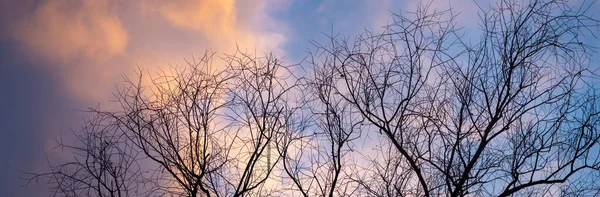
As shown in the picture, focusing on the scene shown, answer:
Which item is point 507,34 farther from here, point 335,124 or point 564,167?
point 335,124

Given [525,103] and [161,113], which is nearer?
[525,103]

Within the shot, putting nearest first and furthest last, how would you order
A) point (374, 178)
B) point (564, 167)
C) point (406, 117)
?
A: point (564, 167) < point (406, 117) < point (374, 178)

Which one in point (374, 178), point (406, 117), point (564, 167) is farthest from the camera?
point (374, 178)

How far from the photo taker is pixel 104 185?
23.1 feet

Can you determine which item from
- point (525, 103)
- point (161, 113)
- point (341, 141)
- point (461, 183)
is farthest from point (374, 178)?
point (161, 113)

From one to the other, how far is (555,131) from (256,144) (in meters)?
3.14

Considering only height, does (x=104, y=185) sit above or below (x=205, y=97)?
below

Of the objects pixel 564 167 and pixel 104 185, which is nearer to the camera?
pixel 564 167

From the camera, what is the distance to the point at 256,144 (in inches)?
264

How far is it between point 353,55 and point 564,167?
2.41 metres

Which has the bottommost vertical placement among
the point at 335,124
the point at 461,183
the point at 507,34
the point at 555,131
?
the point at 461,183

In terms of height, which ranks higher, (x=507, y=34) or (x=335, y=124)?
(x=507, y=34)

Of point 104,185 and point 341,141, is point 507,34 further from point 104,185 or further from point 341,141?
point 104,185

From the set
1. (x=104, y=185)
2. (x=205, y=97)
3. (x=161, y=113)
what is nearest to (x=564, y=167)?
(x=205, y=97)
